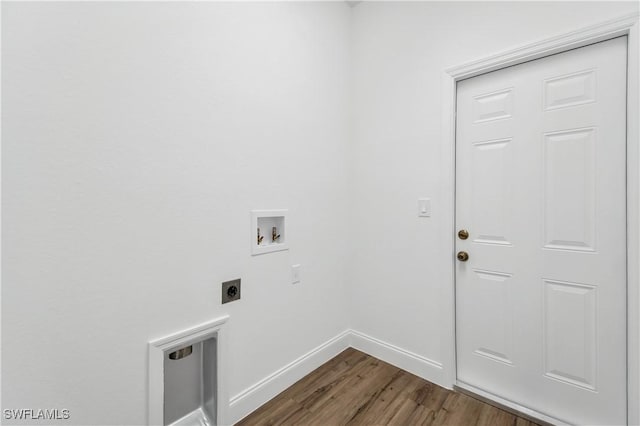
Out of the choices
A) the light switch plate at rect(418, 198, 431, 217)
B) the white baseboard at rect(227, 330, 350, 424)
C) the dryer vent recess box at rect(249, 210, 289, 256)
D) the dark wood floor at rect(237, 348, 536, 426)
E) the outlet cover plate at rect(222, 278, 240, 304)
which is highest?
the light switch plate at rect(418, 198, 431, 217)

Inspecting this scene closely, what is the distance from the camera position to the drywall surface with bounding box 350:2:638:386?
5.74 feet

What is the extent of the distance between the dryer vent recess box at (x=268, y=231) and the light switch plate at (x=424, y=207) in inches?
36.6

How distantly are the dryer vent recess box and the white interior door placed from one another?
1.15 metres

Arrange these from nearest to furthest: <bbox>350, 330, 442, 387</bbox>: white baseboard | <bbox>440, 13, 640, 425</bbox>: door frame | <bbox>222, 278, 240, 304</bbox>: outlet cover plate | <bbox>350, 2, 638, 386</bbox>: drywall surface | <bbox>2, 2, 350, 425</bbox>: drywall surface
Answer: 1. <bbox>2, 2, 350, 425</bbox>: drywall surface
2. <bbox>440, 13, 640, 425</bbox>: door frame
3. <bbox>222, 278, 240, 304</bbox>: outlet cover plate
4. <bbox>350, 2, 638, 386</bbox>: drywall surface
5. <bbox>350, 330, 442, 387</bbox>: white baseboard

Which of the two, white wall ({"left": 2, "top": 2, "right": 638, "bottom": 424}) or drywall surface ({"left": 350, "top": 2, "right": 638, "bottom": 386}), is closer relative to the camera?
white wall ({"left": 2, "top": 2, "right": 638, "bottom": 424})

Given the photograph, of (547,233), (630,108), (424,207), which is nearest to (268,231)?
(424,207)

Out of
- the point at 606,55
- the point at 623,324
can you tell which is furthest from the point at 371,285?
the point at 606,55

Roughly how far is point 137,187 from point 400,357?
6.50 ft

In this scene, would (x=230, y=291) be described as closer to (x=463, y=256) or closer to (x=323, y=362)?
(x=323, y=362)

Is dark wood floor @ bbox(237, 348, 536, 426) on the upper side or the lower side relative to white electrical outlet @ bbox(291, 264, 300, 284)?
lower

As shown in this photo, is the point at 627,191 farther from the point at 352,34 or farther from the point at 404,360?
the point at 352,34

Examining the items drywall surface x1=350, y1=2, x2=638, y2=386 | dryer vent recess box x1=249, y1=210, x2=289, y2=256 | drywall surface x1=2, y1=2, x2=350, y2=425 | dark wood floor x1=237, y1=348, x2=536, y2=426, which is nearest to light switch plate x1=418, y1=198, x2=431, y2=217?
drywall surface x1=350, y1=2, x2=638, y2=386

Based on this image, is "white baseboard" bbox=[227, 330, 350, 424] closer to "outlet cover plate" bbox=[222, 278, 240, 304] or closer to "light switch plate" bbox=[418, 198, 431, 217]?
"outlet cover plate" bbox=[222, 278, 240, 304]

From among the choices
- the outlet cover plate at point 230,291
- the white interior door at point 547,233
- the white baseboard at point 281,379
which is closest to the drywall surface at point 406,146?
the white interior door at point 547,233
